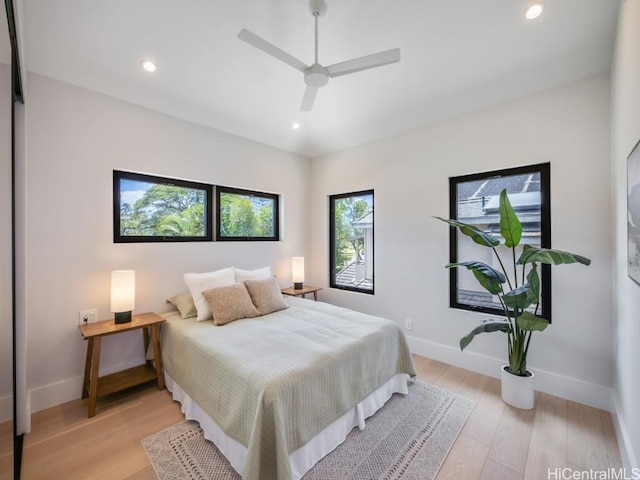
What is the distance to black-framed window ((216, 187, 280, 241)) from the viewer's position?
11.7 ft

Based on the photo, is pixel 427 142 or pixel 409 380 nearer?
pixel 409 380

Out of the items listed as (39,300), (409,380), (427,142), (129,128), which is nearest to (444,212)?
(427,142)

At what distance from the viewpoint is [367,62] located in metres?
1.83

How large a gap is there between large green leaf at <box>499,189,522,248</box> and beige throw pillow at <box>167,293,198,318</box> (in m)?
2.92

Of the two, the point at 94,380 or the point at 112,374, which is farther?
the point at 112,374

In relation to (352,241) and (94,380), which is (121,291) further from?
(352,241)

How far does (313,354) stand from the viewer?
6.08 feet

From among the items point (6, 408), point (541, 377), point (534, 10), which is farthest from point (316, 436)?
point (534, 10)

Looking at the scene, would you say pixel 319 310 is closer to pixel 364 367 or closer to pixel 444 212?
pixel 364 367

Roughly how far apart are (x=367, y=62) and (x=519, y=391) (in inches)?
109

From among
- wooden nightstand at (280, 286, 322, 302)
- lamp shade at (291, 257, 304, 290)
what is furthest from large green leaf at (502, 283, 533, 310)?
lamp shade at (291, 257, 304, 290)

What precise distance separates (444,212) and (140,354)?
11.5 ft

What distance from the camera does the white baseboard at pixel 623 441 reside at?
1467 millimetres

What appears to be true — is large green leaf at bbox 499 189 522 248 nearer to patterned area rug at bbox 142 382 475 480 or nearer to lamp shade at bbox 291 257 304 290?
patterned area rug at bbox 142 382 475 480
